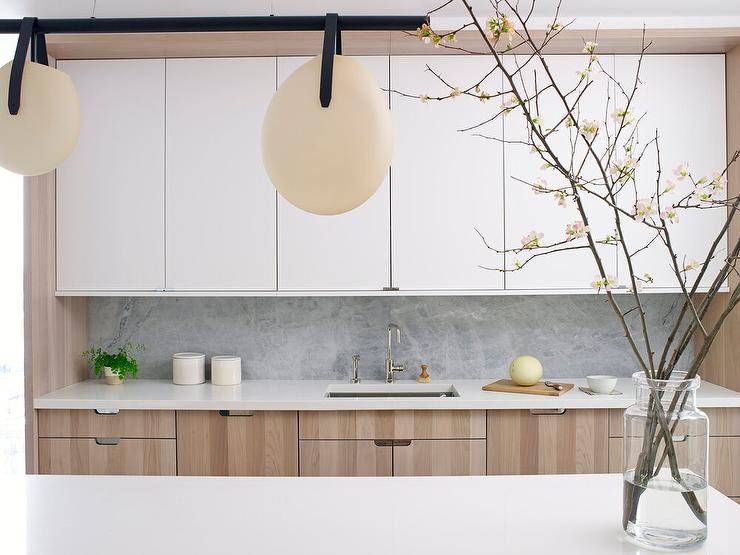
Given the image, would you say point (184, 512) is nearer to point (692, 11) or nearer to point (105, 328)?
point (105, 328)

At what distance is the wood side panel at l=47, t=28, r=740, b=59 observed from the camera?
9.07 feet

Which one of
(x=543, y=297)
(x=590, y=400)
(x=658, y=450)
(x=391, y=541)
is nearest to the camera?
(x=658, y=450)

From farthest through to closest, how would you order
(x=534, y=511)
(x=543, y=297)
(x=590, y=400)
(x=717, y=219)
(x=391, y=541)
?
(x=543, y=297), (x=717, y=219), (x=590, y=400), (x=534, y=511), (x=391, y=541)

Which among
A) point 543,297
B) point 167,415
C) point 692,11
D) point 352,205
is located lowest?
point 167,415

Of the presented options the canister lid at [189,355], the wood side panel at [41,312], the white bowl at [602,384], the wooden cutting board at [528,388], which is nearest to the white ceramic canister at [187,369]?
the canister lid at [189,355]

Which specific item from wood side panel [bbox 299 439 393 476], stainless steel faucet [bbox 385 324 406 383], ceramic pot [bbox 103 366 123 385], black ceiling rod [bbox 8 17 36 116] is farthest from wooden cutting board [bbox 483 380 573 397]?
black ceiling rod [bbox 8 17 36 116]

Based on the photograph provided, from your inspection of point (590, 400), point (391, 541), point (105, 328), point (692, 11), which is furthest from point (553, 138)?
point (105, 328)

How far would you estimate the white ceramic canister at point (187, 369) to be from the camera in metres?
3.09

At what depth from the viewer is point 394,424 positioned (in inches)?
108

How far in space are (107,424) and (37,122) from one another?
200cm

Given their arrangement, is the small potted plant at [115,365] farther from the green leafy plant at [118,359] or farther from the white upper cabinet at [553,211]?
the white upper cabinet at [553,211]

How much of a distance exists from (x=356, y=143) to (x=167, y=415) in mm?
A: 2190

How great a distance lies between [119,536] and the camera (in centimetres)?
130

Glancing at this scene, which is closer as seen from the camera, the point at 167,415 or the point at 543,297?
the point at 167,415
